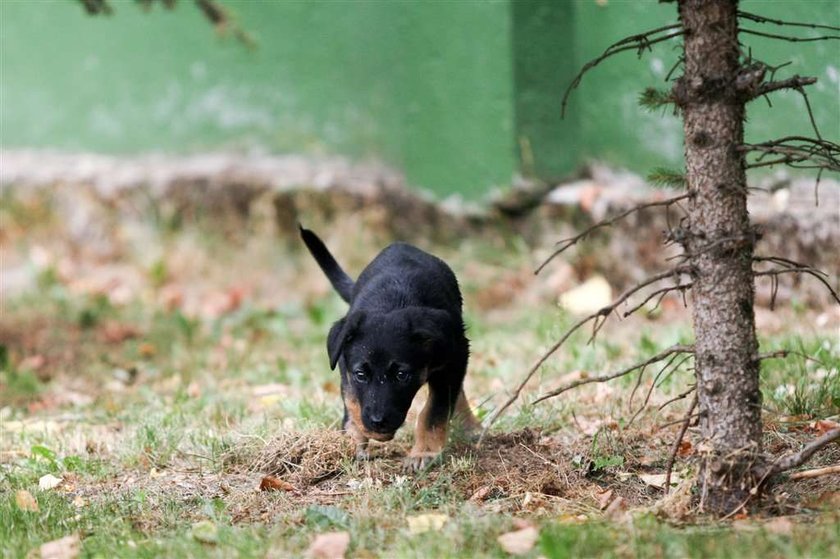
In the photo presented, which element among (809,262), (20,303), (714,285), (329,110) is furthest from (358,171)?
(714,285)

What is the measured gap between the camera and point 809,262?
6340mm

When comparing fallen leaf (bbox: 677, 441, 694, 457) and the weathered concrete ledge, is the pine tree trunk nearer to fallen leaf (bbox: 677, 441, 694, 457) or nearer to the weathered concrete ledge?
fallen leaf (bbox: 677, 441, 694, 457)

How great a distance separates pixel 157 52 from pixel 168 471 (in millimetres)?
6199

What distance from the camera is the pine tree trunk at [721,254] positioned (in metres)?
3.30

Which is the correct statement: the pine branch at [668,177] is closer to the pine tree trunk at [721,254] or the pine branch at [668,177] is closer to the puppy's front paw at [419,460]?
the pine tree trunk at [721,254]

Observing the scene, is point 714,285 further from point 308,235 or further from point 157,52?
point 157,52

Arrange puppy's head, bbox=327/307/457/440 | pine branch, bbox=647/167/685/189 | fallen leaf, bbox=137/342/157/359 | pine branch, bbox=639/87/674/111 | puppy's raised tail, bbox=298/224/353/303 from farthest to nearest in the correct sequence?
1. fallen leaf, bbox=137/342/157/359
2. puppy's raised tail, bbox=298/224/353/303
3. puppy's head, bbox=327/307/457/440
4. pine branch, bbox=647/167/685/189
5. pine branch, bbox=639/87/674/111

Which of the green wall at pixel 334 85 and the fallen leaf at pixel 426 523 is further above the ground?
the green wall at pixel 334 85

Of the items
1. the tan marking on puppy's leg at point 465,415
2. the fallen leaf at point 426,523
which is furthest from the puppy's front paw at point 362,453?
the fallen leaf at point 426,523

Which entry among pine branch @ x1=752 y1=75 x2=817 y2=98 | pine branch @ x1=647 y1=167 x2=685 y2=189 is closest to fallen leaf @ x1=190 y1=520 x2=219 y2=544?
pine branch @ x1=647 y1=167 x2=685 y2=189

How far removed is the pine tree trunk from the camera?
3303mm

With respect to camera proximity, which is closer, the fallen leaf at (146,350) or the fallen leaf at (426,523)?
the fallen leaf at (426,523)

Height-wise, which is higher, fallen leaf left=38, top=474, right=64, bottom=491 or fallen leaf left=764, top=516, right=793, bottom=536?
fallen leaf left=764, top=516, right=793, bottom=536

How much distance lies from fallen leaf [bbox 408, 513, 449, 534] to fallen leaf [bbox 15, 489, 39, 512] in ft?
4.57
